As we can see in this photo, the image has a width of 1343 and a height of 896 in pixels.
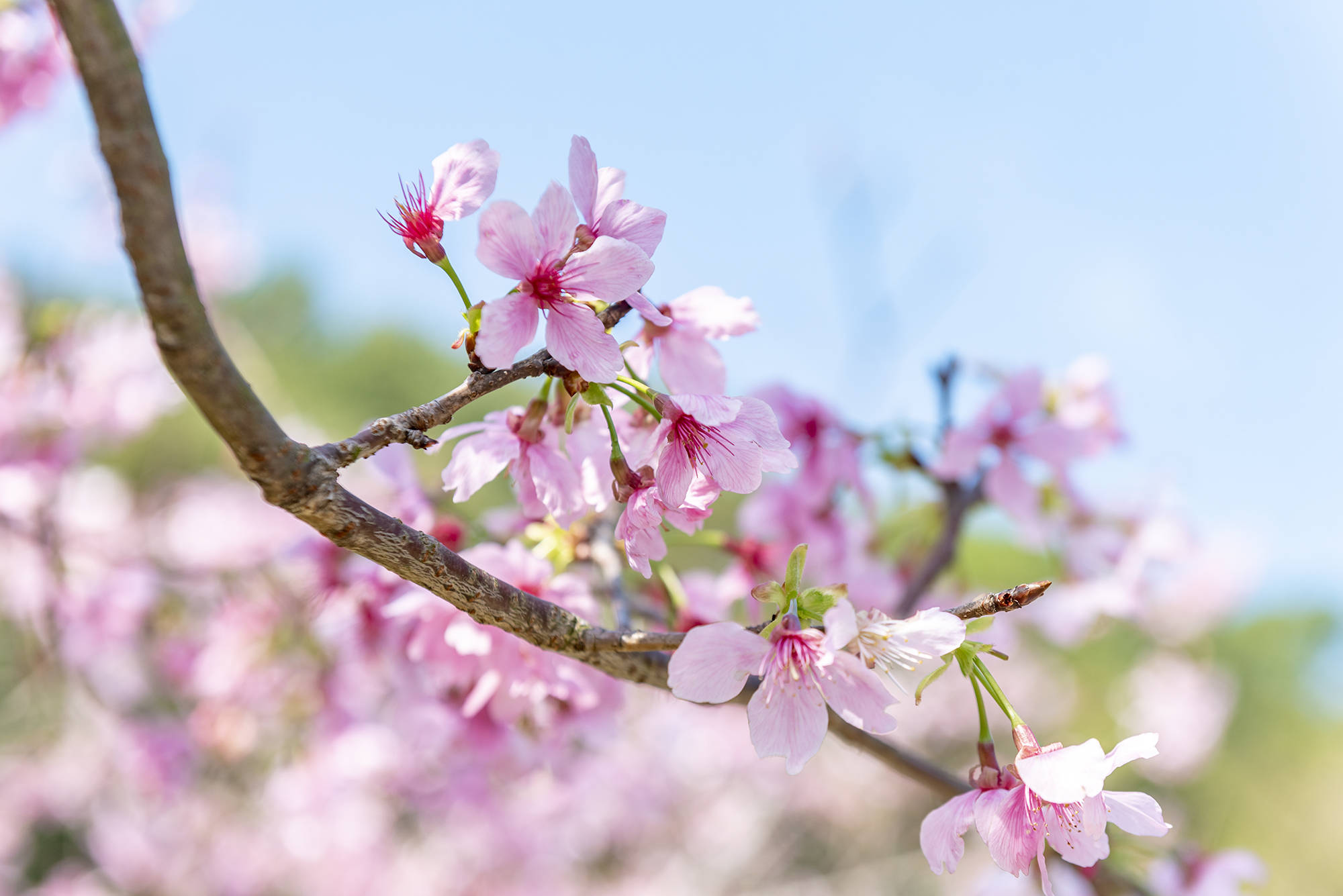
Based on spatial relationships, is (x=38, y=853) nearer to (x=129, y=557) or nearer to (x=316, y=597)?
(x=129, y=557)

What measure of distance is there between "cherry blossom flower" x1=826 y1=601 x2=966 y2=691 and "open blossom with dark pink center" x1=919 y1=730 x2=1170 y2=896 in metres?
0.10

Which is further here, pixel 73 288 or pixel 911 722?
pixel 73 288

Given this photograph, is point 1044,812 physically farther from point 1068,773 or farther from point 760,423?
point 760,423

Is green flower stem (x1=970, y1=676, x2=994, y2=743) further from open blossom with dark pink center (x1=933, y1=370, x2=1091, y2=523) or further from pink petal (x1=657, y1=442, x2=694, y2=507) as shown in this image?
open blossom with dark pink center (x1=933, y1=370, x2=1091, y2=523)

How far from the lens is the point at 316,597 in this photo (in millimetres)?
1018

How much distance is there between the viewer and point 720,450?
22.5 inches

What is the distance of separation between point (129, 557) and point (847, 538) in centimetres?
189

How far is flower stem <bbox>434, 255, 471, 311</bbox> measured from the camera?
0.54 metres

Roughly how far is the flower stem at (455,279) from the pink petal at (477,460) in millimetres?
145

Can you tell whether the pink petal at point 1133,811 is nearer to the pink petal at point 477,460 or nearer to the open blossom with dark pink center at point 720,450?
the open blossom with dark pink center at point 720,450

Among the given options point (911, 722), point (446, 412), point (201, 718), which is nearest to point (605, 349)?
point (446, 412)

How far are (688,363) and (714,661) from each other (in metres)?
0.28

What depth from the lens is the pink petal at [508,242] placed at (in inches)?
20.5

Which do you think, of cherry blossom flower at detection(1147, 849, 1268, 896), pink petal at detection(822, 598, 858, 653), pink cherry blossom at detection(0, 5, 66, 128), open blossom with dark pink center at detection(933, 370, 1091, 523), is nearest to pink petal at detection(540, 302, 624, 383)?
pink petal at detection(822, 598, 858, 653)
